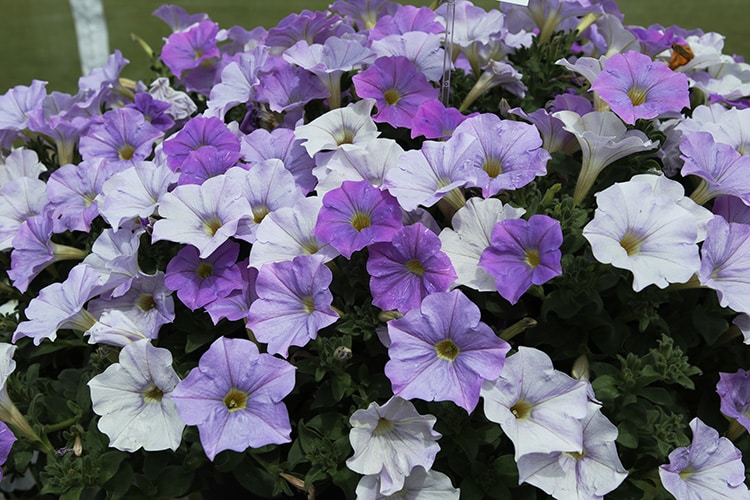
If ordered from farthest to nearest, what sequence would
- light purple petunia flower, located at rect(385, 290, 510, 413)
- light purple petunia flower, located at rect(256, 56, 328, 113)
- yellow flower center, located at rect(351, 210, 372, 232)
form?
light purple petunia flower, located at rect(256, 56, 328, 113), yellow flower center, located at rect(351, 210, 372, 232), light purple petunia flower, located at rect(385, 290, 510, 413)

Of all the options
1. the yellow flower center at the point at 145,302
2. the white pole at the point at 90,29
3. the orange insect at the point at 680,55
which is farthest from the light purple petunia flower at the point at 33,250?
the white pole at the point at 90,29

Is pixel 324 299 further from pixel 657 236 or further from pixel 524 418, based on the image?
pixel 657 236

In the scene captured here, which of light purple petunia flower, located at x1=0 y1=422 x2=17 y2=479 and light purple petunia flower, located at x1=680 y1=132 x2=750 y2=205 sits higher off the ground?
light purple petunia flower, located at x1=680 y1=132 x2=750 y2=205

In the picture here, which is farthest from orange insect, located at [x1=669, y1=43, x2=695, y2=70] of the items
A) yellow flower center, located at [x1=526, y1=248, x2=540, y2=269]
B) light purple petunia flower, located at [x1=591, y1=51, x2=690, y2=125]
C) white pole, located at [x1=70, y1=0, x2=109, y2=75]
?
white pole, located at [x1=70, y1=0, x2=109, y2=75]

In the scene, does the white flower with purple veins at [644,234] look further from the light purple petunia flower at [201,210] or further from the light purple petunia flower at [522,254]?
the light purple petunia flower at [201,210]

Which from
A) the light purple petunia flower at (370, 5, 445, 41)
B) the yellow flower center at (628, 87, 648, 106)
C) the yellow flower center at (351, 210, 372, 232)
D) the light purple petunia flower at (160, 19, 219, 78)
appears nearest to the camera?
the yellow flower center at (351, 210, 372, 232)

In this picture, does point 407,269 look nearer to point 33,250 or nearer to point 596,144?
point 596,144

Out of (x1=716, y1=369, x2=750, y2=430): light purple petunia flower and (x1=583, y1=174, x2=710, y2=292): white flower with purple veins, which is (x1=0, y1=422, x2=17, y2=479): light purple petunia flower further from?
(x1=716, y1=369, x2=750, y2=430): light purple petunia flower
